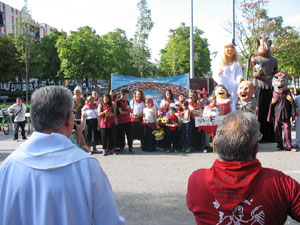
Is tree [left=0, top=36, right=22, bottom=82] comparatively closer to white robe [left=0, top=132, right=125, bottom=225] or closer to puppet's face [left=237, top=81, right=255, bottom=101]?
puppet's face [left=237, top=81, right=255, bottom=101]

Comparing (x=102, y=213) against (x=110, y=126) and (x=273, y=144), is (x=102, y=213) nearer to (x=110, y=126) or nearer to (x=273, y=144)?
(x=110, y=126)

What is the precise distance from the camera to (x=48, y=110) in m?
1.72

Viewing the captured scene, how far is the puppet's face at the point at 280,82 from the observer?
319 inches

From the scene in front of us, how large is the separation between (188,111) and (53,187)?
23.3 ft

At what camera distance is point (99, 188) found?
63.7 inches

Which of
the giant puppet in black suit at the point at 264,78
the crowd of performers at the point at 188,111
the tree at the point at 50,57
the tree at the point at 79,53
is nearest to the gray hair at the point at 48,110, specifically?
the crowd of performers at the point at 188,111

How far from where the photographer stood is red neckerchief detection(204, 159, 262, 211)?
1812mm

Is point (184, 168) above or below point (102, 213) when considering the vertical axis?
below

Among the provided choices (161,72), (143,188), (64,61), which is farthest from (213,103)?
(161,72)

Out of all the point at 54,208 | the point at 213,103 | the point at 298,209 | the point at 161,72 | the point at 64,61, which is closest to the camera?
the point at 54,208

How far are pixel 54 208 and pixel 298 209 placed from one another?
1313 millimetres

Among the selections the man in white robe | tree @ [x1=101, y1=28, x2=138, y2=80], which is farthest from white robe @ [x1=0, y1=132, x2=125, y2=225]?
tree @ [x1=101, y1=28, x2=138, y2=80]

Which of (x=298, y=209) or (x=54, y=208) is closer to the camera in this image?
(x=54, y=208)

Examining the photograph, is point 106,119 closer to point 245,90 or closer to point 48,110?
point 245,90
